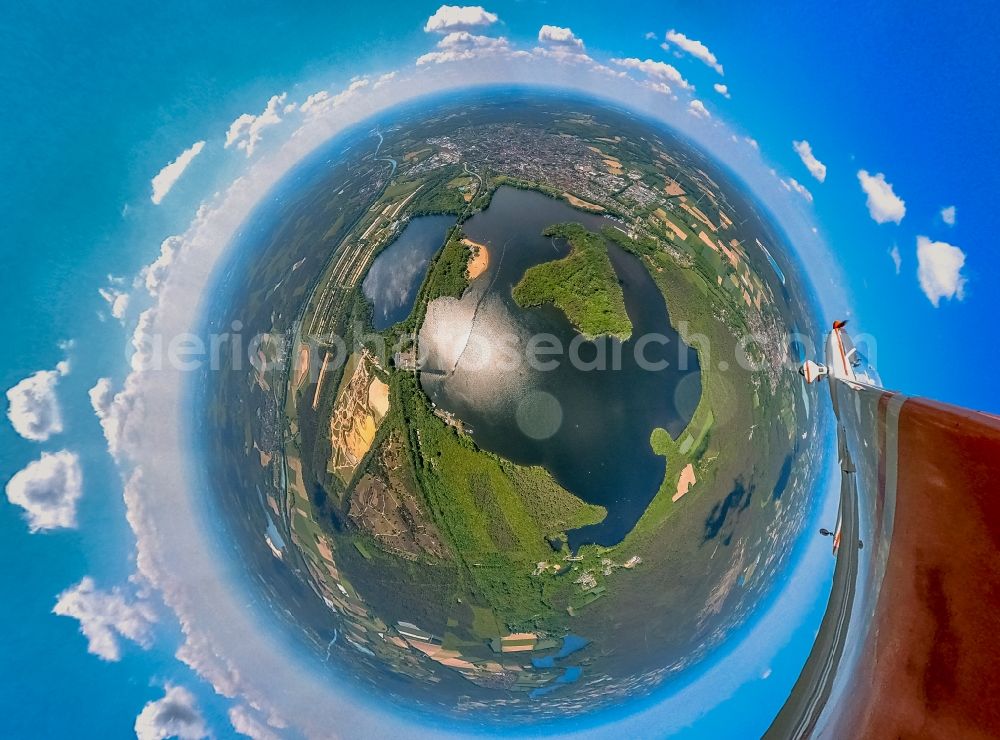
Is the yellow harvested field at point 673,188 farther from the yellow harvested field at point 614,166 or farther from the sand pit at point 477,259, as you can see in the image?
the sand pit at point 477,259

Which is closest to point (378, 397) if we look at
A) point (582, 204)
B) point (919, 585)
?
point (582, 204)

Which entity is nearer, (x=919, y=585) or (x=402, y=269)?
(x=919, y=585)

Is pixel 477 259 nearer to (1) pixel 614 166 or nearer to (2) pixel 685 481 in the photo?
(1) pixel 614 166

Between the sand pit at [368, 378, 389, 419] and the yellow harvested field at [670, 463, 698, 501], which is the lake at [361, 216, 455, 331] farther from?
the yellow harvested field at [670, 463, 698, 501]

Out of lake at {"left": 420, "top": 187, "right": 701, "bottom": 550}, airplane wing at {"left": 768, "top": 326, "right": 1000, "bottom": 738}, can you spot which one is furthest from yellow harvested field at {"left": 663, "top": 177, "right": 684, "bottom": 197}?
airplane wing at {"left": 768, "top": 326, "right": 1000, "bottom": 738}

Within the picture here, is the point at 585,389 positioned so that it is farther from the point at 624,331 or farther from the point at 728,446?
the point at 728,446

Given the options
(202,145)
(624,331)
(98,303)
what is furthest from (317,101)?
(624,331)

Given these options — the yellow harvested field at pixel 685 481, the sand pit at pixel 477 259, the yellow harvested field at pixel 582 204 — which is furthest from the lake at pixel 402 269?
the yellow harvested field at pixel 685 481
